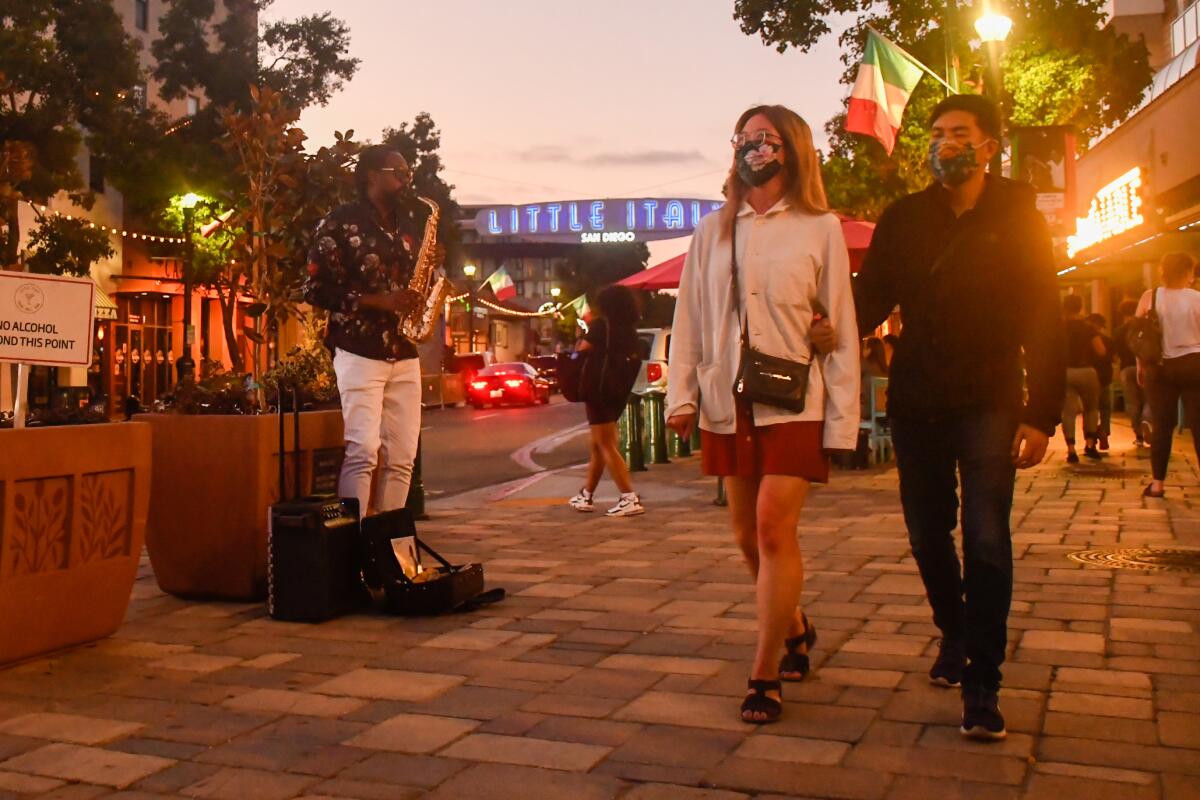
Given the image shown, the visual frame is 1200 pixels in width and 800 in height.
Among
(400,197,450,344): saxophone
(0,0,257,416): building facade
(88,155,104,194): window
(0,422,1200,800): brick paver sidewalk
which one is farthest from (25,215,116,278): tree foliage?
(0,422,1200,800): brick paver sidewalk

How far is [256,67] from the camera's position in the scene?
3875 centimetres

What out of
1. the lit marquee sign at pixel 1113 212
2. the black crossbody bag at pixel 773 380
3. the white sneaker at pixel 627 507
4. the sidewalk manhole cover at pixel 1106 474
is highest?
the lit marquee sign at pixel 1113 212

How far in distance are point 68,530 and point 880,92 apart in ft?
47.1

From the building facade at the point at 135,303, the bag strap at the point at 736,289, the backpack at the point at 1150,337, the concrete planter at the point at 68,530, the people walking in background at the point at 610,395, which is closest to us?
the bag strap at the point at 736,289

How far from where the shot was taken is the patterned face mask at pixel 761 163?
4.30 metres

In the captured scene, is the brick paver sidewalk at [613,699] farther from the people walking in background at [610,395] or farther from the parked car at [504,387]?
the parked car at [504,387]

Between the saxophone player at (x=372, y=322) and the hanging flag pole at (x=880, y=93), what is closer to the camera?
the saxophone player at (x=372, y=322)

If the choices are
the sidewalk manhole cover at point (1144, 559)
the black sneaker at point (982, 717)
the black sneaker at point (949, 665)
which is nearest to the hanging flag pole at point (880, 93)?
the sidewalk manhole cover at point (1144, 559)

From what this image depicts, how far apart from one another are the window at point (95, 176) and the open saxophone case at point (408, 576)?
1287 inches

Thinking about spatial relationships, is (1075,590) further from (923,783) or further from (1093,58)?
(1093,58)

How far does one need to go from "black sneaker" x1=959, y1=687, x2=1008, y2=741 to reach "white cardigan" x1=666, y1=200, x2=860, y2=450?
0.81 metres

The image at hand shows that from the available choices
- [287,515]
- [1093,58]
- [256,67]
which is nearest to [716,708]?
[287,515]

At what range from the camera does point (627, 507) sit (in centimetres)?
980

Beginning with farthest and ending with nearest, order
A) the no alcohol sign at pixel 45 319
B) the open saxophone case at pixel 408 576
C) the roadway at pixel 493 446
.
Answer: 1. the roadway at pixel 493 446
2. the open saxophone case at pixel 408 576
3. the no alcohol sign at pixel 45 319
